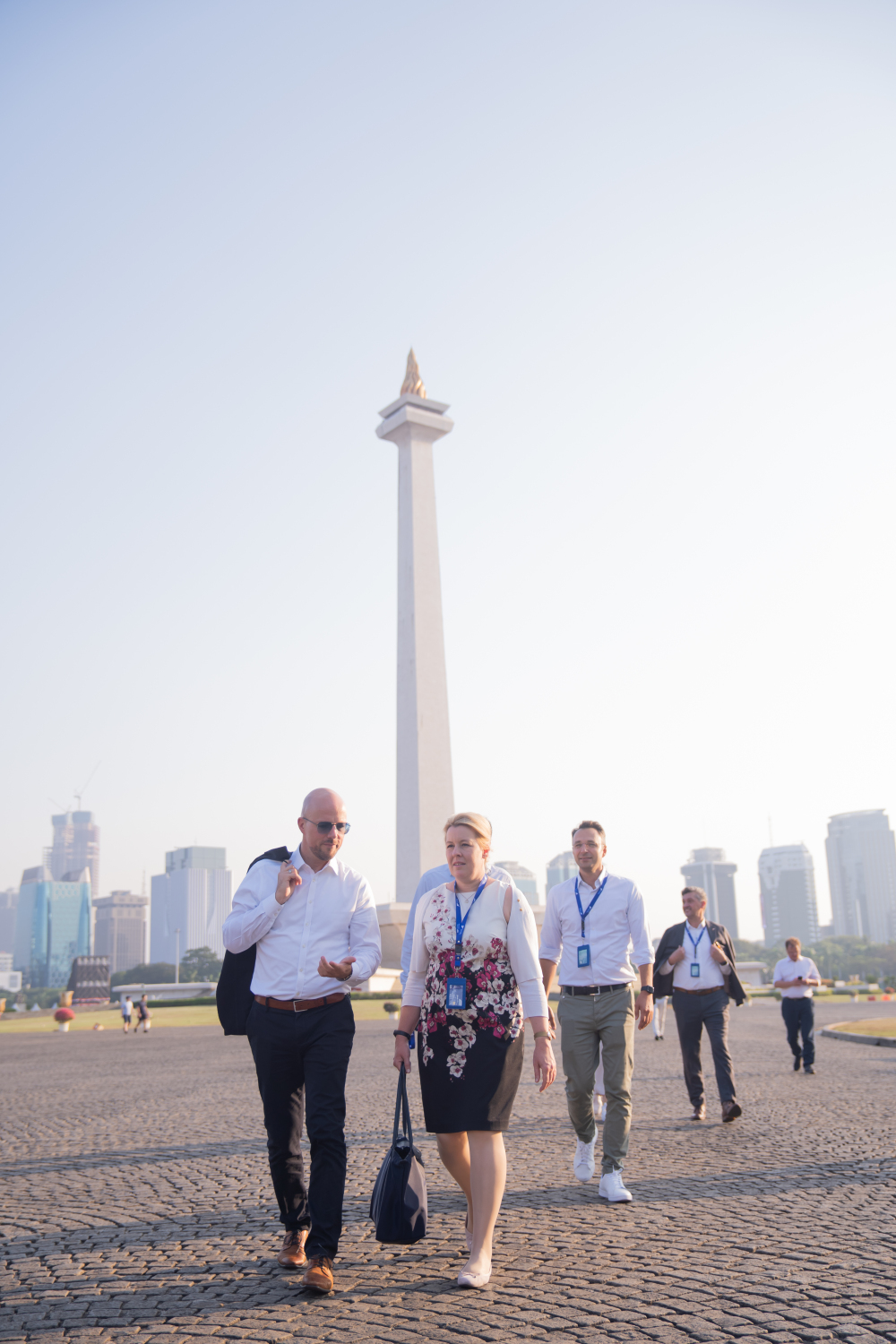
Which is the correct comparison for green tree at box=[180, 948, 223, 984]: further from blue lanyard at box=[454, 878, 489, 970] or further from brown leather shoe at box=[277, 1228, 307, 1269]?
blue lanyard at box=[454, 878, 489, 970]

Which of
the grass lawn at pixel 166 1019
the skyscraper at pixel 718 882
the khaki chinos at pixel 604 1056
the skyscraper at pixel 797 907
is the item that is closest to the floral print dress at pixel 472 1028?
the khaki chinos at pixel 604 1056

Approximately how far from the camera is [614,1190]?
20.1ft

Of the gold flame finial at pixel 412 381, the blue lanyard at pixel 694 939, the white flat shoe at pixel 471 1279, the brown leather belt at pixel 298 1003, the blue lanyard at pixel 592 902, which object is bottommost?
the white flat shoe at pixel 471 1279

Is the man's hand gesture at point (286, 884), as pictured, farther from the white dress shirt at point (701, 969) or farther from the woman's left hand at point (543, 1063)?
the white dress shirt at point (701, 969)

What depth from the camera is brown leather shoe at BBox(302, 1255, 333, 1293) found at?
4.44m

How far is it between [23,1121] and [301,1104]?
712 cm

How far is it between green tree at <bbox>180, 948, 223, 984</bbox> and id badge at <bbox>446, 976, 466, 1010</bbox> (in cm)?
11125

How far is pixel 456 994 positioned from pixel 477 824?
70cm

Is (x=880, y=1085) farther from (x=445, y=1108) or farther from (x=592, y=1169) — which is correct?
(x=445, y=1108)

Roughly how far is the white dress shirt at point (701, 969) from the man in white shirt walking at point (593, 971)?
2630 millimetres

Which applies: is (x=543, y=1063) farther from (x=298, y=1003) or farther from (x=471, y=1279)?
(x=298, y=1003)

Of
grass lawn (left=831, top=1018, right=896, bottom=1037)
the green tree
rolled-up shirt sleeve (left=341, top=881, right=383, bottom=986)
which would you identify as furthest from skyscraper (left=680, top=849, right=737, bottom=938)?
rolled-up shirt sleeve (left=341, top=881, right=383, bottom=986)

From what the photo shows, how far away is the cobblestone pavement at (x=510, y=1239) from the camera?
13.4 feet

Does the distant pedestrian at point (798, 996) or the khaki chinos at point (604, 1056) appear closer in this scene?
the khaki chinos at point (604, 1056)
